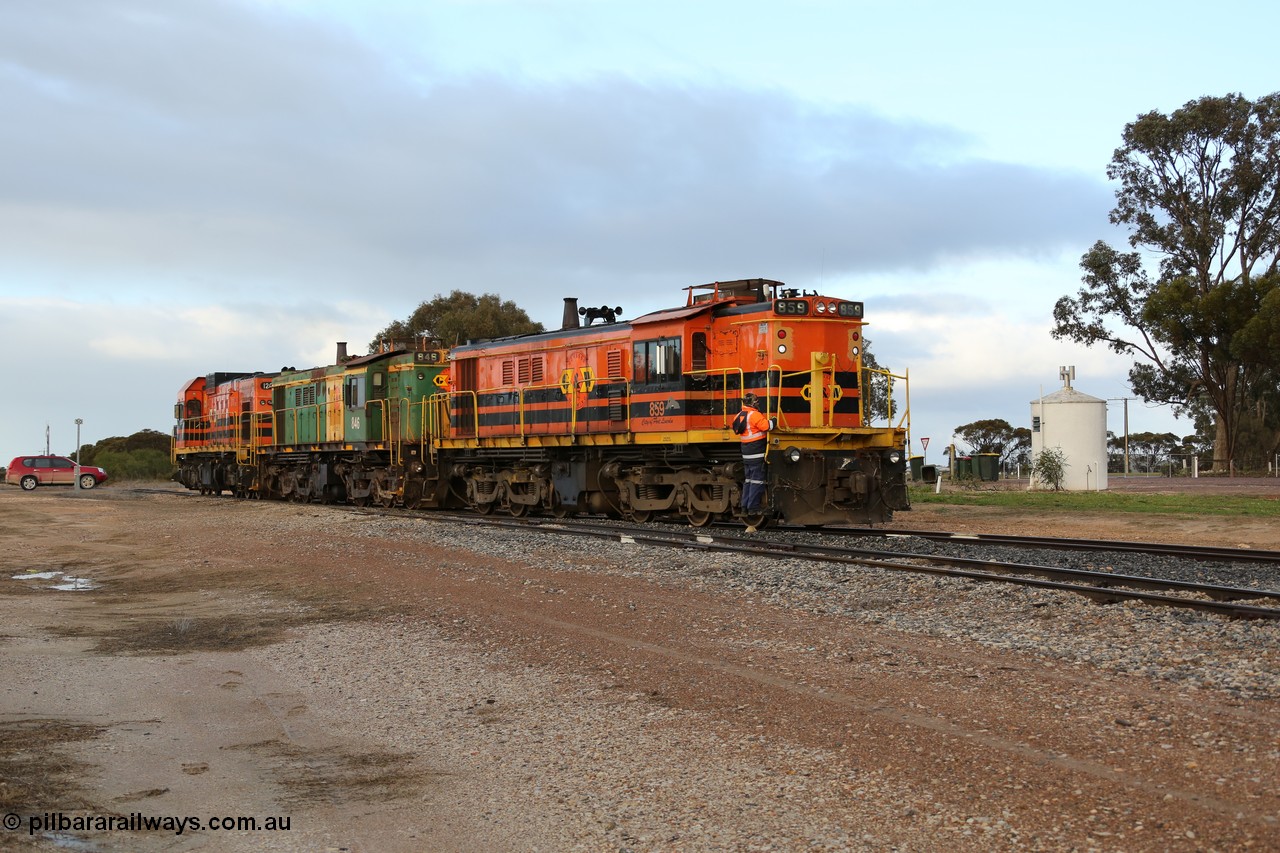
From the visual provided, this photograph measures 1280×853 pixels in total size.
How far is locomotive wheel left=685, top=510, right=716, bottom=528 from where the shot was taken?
757 inches

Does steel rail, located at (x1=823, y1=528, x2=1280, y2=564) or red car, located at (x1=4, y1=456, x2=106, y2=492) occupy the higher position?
red car, located at (x1=4, y1=456, x2=106, y2=492)

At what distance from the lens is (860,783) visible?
564 centimetres

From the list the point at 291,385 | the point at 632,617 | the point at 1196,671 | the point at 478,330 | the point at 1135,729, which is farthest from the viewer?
the point at 478,330

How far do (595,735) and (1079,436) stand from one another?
32652mm

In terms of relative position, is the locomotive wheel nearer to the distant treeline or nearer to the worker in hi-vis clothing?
the worker in hi-vis clothing

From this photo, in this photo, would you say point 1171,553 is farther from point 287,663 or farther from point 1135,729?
point 287,663

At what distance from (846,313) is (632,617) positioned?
9398mm

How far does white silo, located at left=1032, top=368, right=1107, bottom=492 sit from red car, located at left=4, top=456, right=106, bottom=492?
39.9 meters

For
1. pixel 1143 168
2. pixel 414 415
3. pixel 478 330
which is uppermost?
pixel 1143 168

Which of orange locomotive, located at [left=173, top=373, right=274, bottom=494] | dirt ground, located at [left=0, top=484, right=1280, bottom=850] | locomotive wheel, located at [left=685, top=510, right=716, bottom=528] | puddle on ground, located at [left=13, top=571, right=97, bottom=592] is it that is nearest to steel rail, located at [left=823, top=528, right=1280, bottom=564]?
locomotive wheel, located at [left=685, top=510, right=716, bottom=528]

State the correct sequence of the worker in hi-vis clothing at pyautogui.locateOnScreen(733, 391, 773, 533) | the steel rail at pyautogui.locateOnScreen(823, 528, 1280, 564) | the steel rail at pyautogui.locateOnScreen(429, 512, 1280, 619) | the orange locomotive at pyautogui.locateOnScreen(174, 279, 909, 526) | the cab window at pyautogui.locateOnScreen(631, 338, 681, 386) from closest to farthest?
1. the steel rail at pyautogui.locateOnScreen(429, 512, 1280, 619)
2. the steel rail at pyautogui.locateOnScreen(823, 528, 1280, 564)
3. the worker in hi-vis clothing at pyautogui.locateOnScreen(733, 391, 773, 533)
4. the orange locomotive at pyautogui.locateOnScreen(174, 279, 909, 526)
5. the cab window at pyautogui.locateOnScreen(631, 338, 681, 386)

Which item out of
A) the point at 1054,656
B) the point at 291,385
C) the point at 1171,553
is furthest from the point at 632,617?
the point at 291,385

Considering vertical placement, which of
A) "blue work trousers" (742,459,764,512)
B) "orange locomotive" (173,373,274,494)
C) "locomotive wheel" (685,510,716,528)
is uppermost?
"orange locomotive" (173,373,274,494)

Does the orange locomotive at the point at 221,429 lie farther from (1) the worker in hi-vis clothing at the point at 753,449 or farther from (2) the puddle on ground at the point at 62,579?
(1) the worker in hi-vis clothing at the point at 753,449
